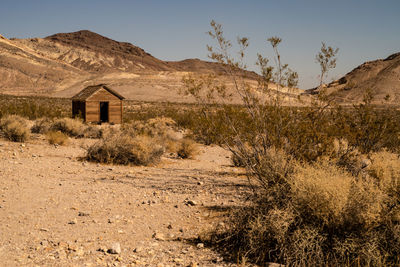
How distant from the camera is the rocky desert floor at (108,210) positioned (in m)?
4.25

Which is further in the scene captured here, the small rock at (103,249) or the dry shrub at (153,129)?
the dry shrub at (153,129)

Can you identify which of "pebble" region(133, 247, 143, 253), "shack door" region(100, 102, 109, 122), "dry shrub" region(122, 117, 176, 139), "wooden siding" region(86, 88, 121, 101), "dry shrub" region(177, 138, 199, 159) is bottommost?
"pebble" region(133, 247, 143, 253)

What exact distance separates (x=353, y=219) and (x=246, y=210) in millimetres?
1362

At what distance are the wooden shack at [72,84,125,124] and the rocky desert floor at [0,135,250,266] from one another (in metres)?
10.7

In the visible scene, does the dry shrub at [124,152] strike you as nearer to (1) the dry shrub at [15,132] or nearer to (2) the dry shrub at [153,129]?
(2) the dry shrub at [153,129]

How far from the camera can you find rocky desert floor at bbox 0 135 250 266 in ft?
13.9

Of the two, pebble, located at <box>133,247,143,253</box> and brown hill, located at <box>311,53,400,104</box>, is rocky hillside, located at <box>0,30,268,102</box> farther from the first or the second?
pebble, located at <box>133,247,143,253</box>

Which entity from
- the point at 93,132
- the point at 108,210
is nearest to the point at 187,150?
the point at 93,132

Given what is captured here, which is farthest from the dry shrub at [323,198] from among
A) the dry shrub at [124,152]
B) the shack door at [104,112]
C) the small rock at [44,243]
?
the shack door at [104,112]

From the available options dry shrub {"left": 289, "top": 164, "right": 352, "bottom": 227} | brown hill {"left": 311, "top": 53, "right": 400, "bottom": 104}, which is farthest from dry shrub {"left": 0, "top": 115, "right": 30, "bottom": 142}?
brown hill {"left": 311, "top": 53, "right": 400, "bottom": 104}

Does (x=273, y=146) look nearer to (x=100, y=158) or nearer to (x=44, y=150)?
(x=100, y=158)

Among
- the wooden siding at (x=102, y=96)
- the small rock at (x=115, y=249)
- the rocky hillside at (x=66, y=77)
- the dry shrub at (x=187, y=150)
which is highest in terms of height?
the rocky hillside at (x=66, y=77)

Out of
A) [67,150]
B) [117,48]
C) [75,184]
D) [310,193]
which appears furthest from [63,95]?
[117,48]

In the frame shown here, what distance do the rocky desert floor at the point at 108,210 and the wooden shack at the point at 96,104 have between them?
10.7 m
